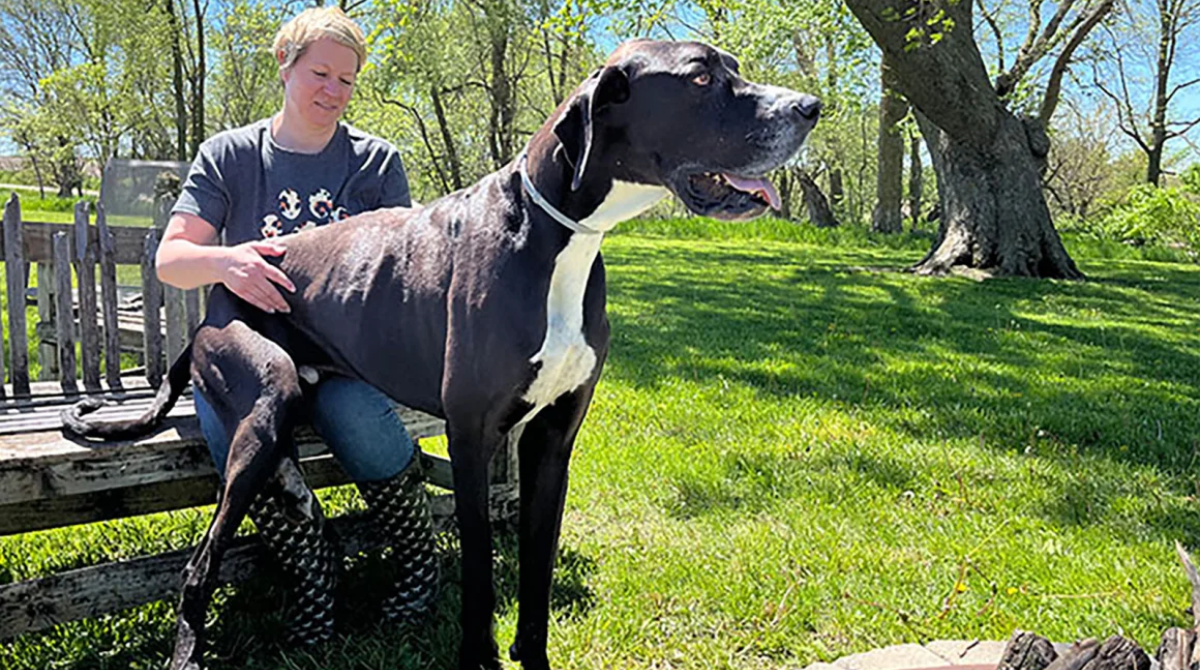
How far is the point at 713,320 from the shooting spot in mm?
8875

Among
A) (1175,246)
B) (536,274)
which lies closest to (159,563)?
(536,274)

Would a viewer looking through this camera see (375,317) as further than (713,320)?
No

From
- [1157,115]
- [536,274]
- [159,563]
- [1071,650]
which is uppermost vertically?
[1157,115]

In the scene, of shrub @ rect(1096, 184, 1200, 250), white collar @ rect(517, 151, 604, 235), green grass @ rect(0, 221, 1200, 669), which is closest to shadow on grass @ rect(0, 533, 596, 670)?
green grass @ rect(0, 221, 1200, 669)

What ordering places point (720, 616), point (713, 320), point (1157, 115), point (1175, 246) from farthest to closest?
1. point (1157, 115)
2. point (1175, 246)
3. point (713, 320)
4. point (720, 616)

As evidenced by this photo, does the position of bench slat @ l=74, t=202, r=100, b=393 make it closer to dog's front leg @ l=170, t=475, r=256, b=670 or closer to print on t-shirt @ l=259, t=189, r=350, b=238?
print on t-shirt @ l=259, t=189, r=350, b=238

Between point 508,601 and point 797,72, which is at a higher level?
point 797,72

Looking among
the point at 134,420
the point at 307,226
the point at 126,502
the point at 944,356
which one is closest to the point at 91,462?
the point at 134,420

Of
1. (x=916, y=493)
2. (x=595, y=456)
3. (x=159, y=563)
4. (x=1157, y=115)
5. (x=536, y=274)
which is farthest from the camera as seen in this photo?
(x=1157, y=115)

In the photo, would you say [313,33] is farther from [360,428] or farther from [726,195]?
[726,195]

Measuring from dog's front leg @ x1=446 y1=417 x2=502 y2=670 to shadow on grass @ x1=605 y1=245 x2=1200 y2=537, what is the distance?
1.73m

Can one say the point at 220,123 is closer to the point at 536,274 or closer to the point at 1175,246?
the point at 1175,246

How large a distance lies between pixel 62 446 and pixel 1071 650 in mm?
2508

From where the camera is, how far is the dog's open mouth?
6.46 feet
